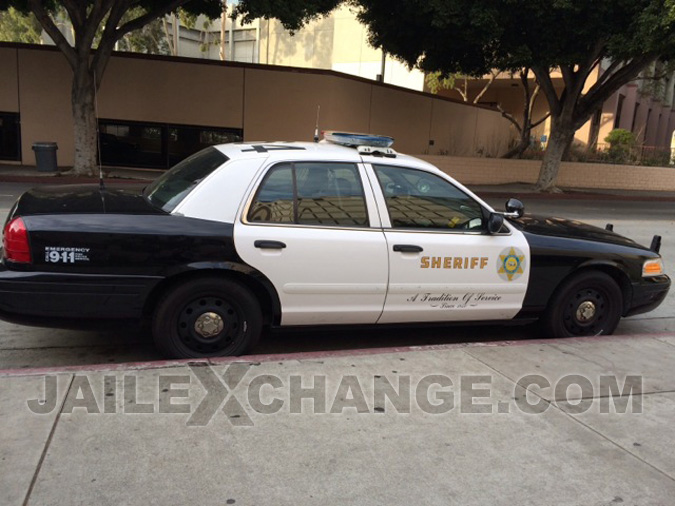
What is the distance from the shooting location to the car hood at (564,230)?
5.05 m

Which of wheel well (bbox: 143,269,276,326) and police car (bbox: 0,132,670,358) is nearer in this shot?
police car (bbox: 0,132,670,358)

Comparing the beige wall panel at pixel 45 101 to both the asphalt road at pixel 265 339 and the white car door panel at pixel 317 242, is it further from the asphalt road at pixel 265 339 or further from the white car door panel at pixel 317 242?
the white car door panel at pixel 317 242

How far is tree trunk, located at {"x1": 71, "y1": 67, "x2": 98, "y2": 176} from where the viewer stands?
16.2 meters

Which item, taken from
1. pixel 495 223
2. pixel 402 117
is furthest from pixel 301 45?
pixel 495 223

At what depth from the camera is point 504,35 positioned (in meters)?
16.4

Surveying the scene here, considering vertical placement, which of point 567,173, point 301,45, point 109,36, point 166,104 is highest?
point 301,45

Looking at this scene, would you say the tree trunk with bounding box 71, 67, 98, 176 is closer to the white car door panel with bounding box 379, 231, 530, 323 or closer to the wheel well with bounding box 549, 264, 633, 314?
the white car door panel with bounding box 379, 231, 530, 323

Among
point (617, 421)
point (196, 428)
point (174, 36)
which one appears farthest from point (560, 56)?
point (174, 36)

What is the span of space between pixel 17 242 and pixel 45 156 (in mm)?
15375

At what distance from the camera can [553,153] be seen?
2011 centimetres

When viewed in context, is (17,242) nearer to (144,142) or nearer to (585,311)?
(585,311)

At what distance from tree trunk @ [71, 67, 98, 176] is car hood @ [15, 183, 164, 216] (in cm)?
1230

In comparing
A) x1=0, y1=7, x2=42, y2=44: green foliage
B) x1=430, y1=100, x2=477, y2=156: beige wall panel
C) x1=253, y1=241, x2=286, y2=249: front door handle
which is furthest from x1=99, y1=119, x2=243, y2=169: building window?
x1=0, y1=7, x2=42, y2=44: green foliage

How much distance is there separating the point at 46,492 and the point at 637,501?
2769mm
